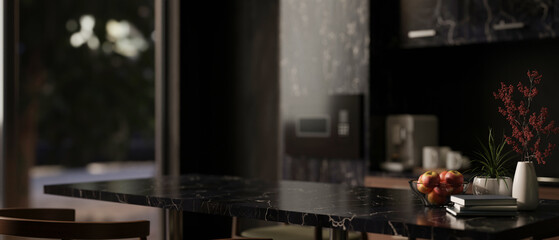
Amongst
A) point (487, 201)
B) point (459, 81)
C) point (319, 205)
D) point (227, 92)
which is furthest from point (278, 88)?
point (487, 201)

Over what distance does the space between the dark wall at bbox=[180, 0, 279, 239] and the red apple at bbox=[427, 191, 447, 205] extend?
9.49ft

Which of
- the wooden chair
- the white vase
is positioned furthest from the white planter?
the wooden chair

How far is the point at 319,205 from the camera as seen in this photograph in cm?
216

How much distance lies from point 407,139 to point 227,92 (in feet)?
4.90

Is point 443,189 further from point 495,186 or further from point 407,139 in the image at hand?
point 407,139

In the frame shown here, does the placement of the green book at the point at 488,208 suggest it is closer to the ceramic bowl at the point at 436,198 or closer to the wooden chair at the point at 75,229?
the ceramic bowl at the point at 436,198

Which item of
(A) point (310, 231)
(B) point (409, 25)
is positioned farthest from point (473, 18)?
(A) point (310, 231)

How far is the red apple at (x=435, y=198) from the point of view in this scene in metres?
2.11

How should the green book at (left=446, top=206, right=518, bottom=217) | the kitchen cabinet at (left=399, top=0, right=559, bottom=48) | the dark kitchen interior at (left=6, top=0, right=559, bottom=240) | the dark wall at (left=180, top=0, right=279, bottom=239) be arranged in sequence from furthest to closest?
the dark wall at (left=180, top=0, right=279, bottom=239) → the dark kitchen interior at (left=6, top=0, right=559, bottom=240) → the kitchen cabinet at (left=399, top=0, right=559, bottom=48) → the green book at (left=446, top=206, right=518, bottom=217)

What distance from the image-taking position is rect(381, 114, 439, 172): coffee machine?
4.20 meters

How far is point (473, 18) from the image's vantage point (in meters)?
3.81

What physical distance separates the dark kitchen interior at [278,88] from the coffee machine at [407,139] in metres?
0.01

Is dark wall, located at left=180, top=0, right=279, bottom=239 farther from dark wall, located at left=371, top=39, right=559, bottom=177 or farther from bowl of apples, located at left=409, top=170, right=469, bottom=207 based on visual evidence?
bowl of apples, located at left=409, top=170, right=469, bottom=207

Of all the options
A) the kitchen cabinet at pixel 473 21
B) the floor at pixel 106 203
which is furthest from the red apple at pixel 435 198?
the floor at pixel 106 203
